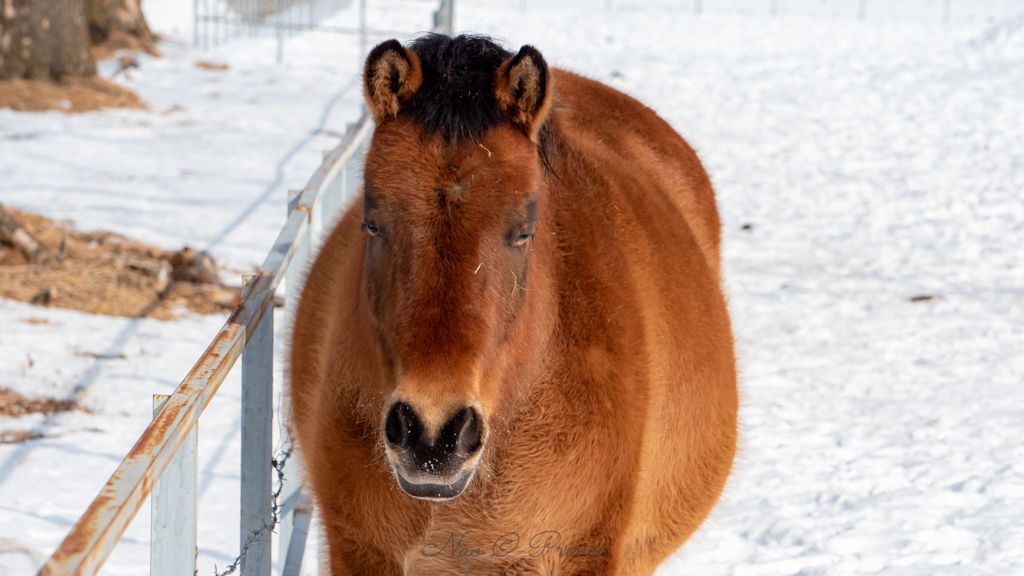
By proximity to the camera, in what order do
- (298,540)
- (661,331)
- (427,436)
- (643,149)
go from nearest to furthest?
(427,436) < (661,331) < (298,540) < (643,149)

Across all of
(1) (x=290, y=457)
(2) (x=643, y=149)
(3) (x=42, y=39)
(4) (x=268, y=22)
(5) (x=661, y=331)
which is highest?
(2) (x=643, y=149)

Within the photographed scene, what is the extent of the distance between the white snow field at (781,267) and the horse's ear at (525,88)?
198cm

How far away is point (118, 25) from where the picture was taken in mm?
14445

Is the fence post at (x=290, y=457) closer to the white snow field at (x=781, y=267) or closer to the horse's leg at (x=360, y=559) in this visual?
the white snow field at (x=781, y=267)

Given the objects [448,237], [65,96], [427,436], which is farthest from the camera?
[65,96]

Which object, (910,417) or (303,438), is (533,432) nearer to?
(303,438)

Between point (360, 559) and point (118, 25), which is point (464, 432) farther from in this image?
point (118, 25)

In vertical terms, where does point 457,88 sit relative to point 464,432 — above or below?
above

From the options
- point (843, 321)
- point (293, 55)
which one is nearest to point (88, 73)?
point (293, 55)

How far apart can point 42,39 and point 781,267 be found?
30.8 ft

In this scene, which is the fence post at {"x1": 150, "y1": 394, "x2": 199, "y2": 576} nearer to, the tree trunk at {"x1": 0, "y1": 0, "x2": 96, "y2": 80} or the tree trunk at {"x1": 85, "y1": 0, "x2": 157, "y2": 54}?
the tree trunk at {"x1": 0, "y1": 0, "x2": 96, "y2": 80}

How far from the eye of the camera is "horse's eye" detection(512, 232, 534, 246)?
79.1 inches

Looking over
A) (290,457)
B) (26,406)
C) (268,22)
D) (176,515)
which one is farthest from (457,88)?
(268,22)

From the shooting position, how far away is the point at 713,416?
2926 millimetres
